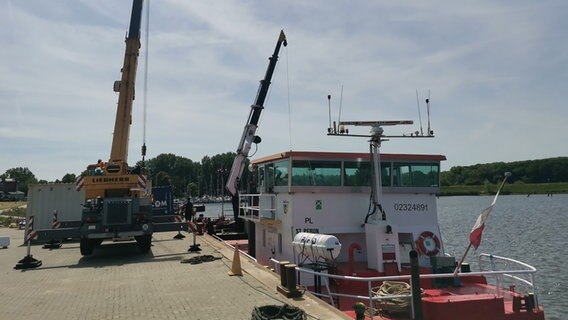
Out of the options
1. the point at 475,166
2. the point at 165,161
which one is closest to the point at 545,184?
the point at 475,166

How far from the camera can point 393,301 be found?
9430mm

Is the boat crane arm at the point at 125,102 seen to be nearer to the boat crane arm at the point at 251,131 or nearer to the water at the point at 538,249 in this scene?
the boat crane arm at the point at 251,131

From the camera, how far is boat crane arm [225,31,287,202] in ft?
80.6

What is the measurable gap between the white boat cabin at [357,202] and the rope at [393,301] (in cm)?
281

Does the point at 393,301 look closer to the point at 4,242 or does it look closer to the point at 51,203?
the point at 4,242

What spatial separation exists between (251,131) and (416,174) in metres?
12.2

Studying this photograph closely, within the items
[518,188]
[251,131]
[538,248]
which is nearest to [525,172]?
[518,188]

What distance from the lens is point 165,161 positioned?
144 m

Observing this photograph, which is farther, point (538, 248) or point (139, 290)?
point (538, 248)

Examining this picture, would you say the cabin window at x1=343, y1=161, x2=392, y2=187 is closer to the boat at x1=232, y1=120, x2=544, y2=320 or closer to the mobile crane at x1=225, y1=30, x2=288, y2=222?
the boat at x1=232, y1=120, x2=544, y2=320

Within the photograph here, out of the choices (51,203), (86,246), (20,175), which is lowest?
(86,246)

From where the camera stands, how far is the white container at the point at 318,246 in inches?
411

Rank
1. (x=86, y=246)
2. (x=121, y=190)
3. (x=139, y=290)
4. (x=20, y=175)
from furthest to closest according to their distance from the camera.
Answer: (x=20, y=175) → (x=121, y=190) → (x=86, y=246) → (x=139, y=290)

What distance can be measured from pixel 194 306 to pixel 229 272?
338 centimetres
